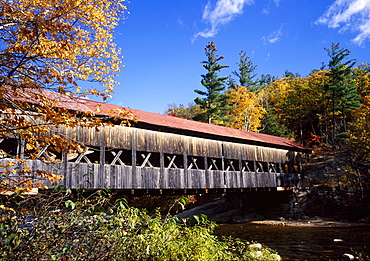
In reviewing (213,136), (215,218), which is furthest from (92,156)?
(215,218)

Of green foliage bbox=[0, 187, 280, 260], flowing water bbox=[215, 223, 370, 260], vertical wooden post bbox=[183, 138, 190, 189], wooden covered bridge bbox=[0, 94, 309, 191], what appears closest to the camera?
green foliage bbox=[0, 187, 280, 260]

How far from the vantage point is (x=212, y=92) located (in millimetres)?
29766

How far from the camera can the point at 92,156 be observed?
15625 mm

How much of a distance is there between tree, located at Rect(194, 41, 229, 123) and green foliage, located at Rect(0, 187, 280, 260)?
993 inches

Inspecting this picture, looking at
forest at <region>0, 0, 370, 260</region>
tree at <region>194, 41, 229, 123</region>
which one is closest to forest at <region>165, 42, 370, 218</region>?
tree at <region>194, 41, 229, 123</region>

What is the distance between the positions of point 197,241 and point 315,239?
8.99 metres

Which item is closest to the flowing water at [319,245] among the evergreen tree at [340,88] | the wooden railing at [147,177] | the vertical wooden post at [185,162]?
the wooden railing at [147,177]

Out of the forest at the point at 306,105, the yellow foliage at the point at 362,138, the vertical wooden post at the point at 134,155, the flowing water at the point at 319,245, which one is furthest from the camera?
the forest at the point at 306,105

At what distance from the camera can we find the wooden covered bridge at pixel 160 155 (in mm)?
9867

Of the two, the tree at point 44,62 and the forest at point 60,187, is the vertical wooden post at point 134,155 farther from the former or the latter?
the tree at point 44,62

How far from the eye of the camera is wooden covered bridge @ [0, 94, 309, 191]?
9.87 m

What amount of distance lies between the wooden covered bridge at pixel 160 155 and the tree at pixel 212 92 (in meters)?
11.5

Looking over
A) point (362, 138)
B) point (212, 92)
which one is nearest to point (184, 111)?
point (212, 92)

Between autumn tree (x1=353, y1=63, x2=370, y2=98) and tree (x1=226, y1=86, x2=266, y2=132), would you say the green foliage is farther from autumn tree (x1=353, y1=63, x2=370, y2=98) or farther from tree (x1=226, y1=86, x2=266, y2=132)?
autumn tree (x1=353, y1=63, x2=370, y2=98)
